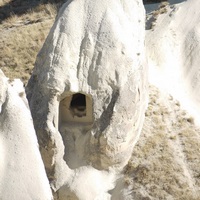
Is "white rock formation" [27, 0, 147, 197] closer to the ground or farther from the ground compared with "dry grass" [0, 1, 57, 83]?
farther from the ground

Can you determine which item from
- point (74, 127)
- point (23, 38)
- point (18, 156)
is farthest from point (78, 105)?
point (23, 38)

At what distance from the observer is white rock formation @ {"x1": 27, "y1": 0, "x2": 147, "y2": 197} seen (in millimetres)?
11680

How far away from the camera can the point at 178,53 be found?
1525cm

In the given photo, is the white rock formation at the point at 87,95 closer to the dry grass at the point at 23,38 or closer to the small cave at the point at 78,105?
the small cave at the point at 78,105

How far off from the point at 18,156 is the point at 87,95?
4.33 m

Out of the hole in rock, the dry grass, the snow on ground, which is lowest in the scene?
the dry grass

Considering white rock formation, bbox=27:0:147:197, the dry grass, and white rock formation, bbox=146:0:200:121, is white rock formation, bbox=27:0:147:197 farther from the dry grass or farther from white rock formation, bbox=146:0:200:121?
the dry grass

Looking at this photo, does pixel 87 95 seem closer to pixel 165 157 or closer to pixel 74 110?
pixel 74 110

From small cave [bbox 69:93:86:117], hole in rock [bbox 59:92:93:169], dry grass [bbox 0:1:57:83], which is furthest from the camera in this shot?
dry grass [bbox 0:1:57:83]

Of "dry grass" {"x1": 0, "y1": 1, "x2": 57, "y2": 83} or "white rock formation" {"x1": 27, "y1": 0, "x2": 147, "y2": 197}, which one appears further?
"dry grass" {"x1": 0, "y1": 1, "x2": 57, "y2": 83}

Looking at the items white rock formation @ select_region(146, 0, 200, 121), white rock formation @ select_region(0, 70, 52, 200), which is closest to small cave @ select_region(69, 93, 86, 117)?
white rock formation @ select_region(146, 0, 200, 121)

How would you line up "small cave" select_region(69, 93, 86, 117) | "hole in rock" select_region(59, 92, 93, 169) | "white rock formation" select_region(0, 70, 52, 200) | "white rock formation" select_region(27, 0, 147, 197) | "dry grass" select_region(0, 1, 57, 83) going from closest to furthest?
"white rock formation" select_region(0, 70, 52, 200) < "white rock formation" select_region(27, 0, 147, 197) < "hole in rock" select_region(59, 92, 93, 169) < "small cave" select_region(69, 93, 86, 117) < "dry grass" select_region(0, 1, 57, 83)

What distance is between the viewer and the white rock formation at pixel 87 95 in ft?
38.3

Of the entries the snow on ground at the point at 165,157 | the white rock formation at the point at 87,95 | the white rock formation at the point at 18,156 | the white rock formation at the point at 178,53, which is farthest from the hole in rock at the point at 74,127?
the white rock formation at the point at 18,156
